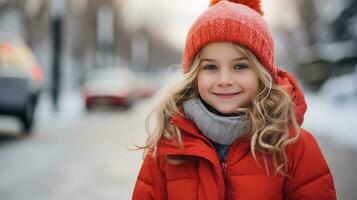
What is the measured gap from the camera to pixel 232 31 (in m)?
2.31

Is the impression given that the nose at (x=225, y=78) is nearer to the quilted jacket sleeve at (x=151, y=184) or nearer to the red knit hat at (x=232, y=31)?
the red knit hat at (x=232, y=31)

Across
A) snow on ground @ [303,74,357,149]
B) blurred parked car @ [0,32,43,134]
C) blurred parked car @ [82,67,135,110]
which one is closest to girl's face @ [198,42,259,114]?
snow on ground @ [303,74,357,149]

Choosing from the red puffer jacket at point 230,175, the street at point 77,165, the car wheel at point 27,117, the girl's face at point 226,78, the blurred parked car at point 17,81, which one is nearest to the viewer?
the red puffer jacket at point 230,175

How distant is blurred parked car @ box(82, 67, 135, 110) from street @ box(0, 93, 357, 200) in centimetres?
803

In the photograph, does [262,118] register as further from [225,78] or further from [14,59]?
[14,59]

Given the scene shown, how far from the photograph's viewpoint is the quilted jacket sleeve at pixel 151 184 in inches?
89.9

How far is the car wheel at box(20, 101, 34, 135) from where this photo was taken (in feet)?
32.5

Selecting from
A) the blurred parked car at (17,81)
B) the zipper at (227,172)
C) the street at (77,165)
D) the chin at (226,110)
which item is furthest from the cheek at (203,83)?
the blurred parked car at (17,81)

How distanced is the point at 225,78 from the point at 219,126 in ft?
0.66

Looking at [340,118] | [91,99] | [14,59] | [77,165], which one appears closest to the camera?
[77,165]

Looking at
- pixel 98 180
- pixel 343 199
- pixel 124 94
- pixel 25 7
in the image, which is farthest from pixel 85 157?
pixel 25 7

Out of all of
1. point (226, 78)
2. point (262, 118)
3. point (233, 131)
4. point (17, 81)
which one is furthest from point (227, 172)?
point (17, 81)

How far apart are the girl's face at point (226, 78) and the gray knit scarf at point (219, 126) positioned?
0.25 feet

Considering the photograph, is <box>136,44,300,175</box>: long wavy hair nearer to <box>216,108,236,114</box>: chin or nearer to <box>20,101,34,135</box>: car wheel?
<box>216,108,236,114</box>: chin
